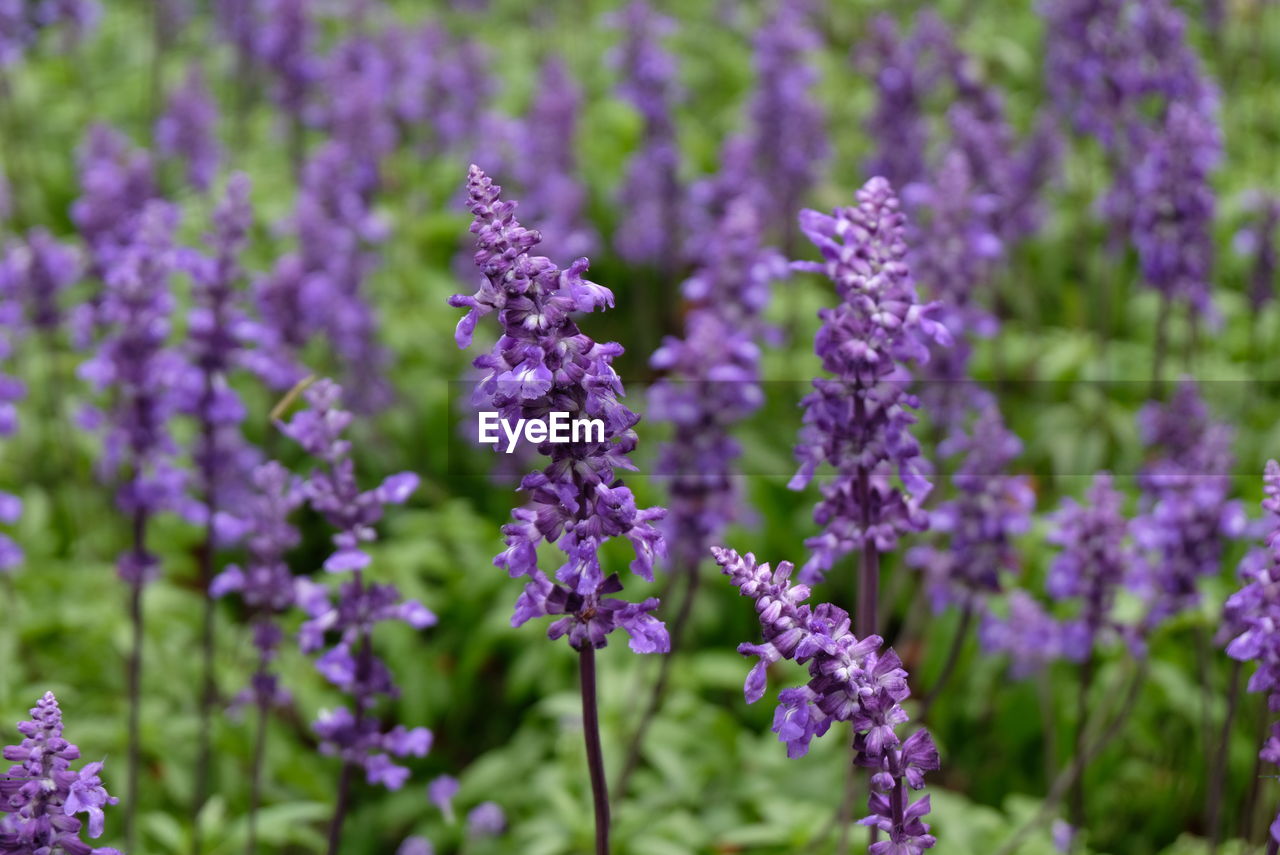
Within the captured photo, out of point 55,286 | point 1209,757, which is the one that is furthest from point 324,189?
point 1209,757

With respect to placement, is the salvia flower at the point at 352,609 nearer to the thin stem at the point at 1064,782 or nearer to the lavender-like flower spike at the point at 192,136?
the thin stem at the point at 1064,782

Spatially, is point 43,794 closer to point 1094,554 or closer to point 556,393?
point 556,393

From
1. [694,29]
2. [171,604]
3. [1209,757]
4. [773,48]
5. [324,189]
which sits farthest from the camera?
[694,29]

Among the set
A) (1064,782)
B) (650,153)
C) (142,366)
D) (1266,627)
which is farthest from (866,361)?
(650,153)

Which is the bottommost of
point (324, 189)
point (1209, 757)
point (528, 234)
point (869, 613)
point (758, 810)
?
point (758, 810)

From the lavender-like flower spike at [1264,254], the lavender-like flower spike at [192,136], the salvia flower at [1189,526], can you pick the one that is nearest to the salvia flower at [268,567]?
the salvia flower at [1189,526]

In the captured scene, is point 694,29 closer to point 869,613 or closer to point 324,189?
point 324,189

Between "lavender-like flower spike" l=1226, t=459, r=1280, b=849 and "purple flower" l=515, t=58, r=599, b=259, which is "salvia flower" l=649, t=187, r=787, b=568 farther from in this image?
"purple flower" l=515, t=58, r=599, b=259
